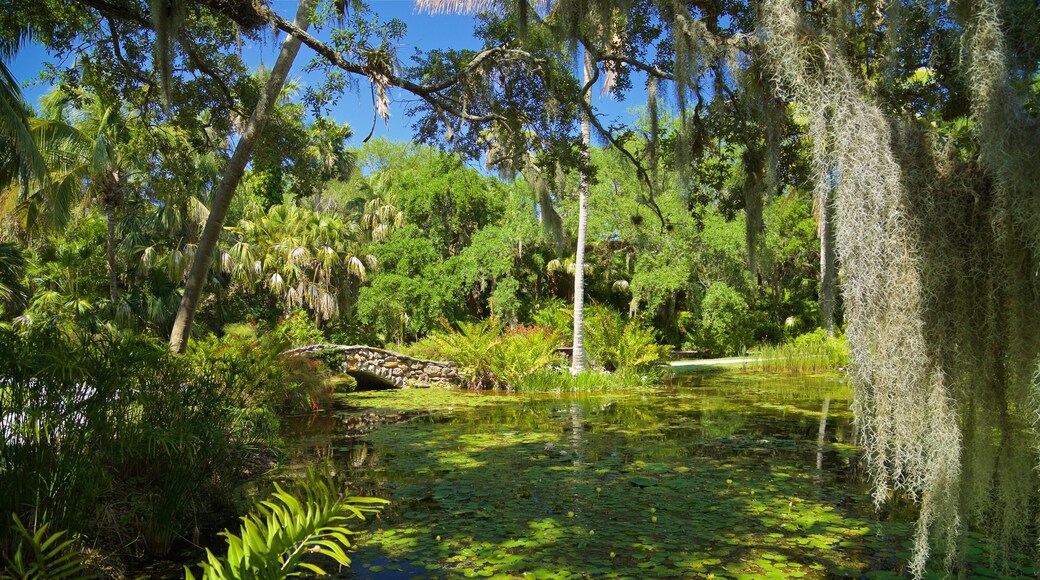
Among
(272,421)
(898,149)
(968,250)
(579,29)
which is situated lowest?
(272,421)

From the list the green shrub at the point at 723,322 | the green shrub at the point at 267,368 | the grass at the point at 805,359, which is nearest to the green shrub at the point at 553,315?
the green shrub at the point at 723,322

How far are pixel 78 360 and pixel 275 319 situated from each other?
19826 millimetres

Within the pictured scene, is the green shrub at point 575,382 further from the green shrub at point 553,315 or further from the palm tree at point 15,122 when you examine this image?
the palm tree at point 15,122

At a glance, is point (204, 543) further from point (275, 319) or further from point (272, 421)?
point (275, 319)

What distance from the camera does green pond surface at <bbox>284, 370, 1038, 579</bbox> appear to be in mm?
3621

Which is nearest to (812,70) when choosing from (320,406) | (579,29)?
(579,29)

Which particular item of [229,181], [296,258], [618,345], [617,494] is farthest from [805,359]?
[296,258]

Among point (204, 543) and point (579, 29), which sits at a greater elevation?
point (579, 29)

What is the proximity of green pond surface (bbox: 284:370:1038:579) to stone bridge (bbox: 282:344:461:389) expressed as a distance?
193 inches

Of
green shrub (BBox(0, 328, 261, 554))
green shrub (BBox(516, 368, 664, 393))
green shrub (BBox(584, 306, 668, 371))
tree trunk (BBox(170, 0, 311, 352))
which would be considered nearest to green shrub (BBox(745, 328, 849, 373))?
green shrub (BBox(584, 306, 668, 371))

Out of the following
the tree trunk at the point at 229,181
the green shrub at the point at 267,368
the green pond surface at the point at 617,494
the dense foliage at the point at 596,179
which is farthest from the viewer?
the tree trunk at the point at 229,181

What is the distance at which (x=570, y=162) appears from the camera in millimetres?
5910

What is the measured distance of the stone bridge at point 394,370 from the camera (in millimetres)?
14906

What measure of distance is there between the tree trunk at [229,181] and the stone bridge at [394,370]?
25.9ft
